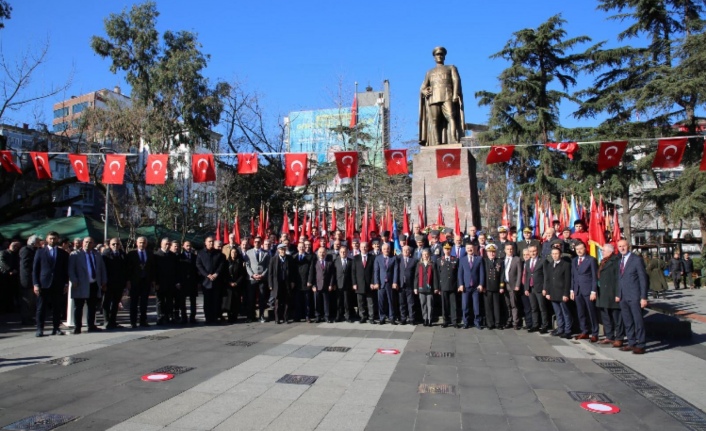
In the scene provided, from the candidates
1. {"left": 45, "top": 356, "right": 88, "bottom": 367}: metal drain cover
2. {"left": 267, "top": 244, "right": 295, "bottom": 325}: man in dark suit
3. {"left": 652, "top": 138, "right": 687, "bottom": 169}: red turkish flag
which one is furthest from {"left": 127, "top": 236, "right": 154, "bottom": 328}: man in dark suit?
{"left": 652, "top": 138, "right": 687, "bottom": 169}: red turkish flag

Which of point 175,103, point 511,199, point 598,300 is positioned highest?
point 175,103

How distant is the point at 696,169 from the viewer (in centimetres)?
2209

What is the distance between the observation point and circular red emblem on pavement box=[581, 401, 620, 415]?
4.90 meters

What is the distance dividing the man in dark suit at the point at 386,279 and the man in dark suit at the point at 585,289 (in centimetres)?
339

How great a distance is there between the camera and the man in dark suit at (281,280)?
35.4ft

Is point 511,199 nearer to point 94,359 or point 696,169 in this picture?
point 696,169

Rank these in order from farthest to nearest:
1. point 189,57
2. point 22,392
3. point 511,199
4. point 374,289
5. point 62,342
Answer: point 511,199 < point 189,57 < point 374,289 < point 62,342 < point 22,392

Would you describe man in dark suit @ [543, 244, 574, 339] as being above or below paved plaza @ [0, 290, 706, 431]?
above

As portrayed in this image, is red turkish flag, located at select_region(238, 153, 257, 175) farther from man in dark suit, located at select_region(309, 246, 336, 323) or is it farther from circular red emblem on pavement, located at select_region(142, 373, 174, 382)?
circular red emblem on pavement, located at select_region(142, 373, 174, 382)

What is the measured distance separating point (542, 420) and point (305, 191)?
2953 cm

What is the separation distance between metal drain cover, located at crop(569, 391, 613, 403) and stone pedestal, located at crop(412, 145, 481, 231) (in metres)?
8.81

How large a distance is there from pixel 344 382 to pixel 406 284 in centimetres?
488

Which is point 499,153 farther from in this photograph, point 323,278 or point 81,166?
point 81,166

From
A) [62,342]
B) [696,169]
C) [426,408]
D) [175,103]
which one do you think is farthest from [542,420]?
[175,103]
